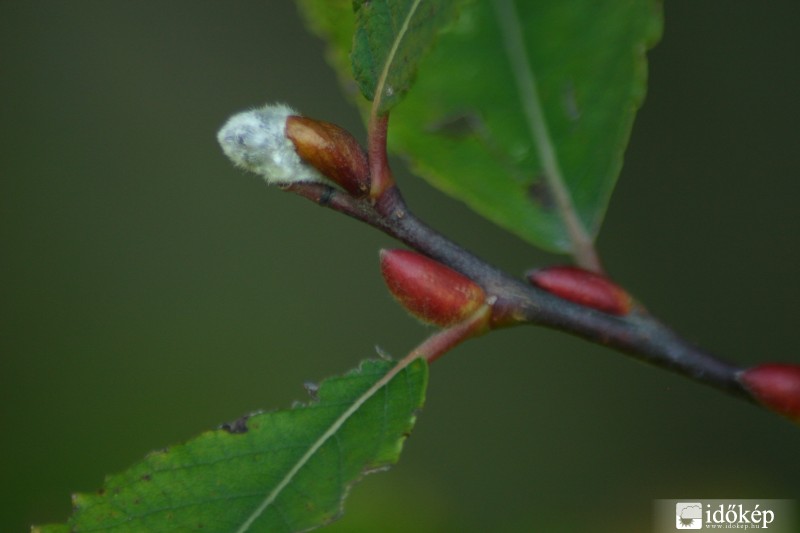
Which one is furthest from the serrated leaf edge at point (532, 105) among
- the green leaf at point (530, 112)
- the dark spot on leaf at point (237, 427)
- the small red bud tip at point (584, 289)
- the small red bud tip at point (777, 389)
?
the dark spot on leaf at point (237, 427)

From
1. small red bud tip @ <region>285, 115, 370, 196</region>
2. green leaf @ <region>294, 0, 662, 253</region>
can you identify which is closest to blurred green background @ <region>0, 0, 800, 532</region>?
green leaf @ <region>294, 0, 662, 253</region>

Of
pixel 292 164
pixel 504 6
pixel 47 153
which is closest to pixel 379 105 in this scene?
pixel 292 164

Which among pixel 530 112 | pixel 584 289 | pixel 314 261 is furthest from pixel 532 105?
pixel 314 261

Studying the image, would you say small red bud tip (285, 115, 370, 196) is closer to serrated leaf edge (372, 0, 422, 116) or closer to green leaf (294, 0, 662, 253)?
serrated leaf edge (372, 0, 422, 116)

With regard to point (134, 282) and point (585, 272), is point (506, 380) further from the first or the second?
point (585, 272)

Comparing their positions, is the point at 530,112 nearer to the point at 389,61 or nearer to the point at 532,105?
the point at 532,105

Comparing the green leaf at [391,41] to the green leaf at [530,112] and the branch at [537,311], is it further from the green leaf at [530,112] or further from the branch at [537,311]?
the green leaf at [530,112]
